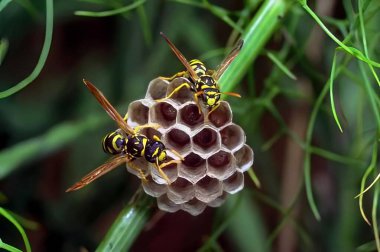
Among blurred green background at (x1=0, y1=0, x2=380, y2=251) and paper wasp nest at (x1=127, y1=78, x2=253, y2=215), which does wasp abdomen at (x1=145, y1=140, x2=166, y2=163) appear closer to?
paper wasp nest at (x1=127, y1=78, x2=253, y2=215)

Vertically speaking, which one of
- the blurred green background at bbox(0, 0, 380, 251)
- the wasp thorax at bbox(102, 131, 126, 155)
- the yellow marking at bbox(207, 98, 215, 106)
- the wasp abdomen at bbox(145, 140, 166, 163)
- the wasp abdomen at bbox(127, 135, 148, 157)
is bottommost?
the blurred green background at bbox(0, 0, 380, 251)

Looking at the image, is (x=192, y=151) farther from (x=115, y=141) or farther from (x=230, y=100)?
(x=230, y=100)

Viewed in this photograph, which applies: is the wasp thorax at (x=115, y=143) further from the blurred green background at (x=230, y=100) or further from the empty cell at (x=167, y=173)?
the blurred green background at (x=230, y=100)

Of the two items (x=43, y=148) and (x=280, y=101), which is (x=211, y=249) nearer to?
(x=43, y=148)

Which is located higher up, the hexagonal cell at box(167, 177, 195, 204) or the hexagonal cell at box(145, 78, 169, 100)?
the hexagonal cell at box(145, 78, 169, 100)

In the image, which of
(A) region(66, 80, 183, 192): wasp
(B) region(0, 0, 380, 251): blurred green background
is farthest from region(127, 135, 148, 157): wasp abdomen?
(B) region(0, 0, 380, 251): blurred green background

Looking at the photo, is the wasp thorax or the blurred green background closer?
the wasp thorax
